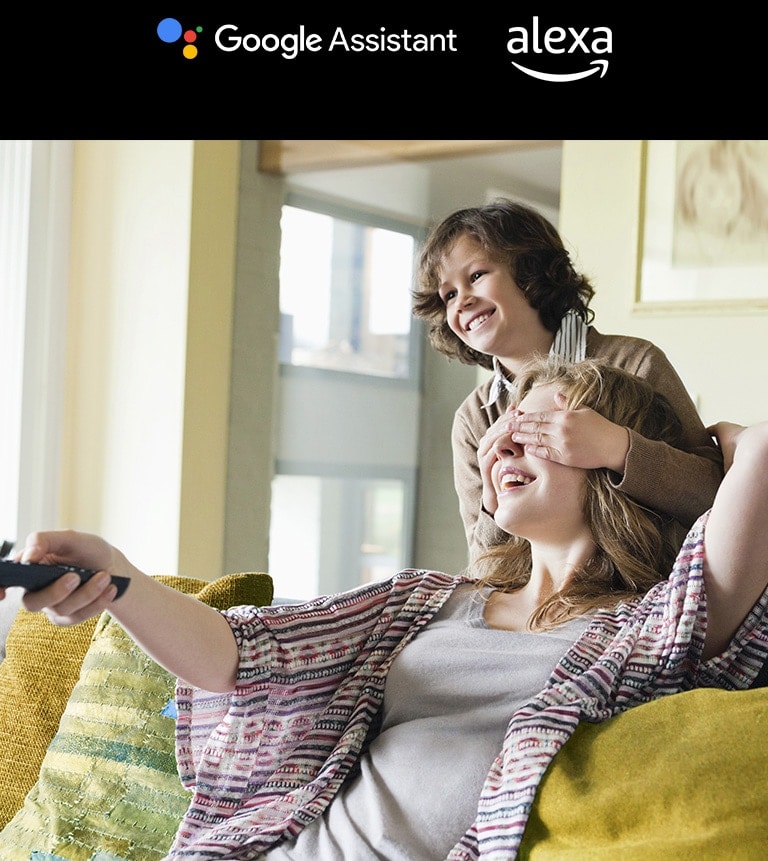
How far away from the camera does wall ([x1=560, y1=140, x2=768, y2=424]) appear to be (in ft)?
10.5

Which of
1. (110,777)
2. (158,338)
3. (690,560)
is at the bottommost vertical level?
(110,777)

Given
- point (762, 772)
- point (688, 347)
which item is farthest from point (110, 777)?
point (688, 347)

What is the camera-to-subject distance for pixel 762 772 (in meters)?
1.07

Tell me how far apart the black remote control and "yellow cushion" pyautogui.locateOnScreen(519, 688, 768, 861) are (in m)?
Result: 0.52

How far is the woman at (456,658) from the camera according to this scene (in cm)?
124

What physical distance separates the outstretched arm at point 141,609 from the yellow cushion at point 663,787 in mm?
400

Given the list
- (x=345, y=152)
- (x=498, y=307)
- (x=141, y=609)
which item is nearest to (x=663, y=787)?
(x=141, y=609)

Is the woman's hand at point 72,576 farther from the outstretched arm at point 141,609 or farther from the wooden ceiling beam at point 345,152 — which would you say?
the wooden ceiling beam at point 345,152

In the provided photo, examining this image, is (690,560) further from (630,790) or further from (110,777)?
(110,777)

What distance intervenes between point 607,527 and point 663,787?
424 mm

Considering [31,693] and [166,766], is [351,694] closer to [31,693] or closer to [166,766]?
[166,766]
